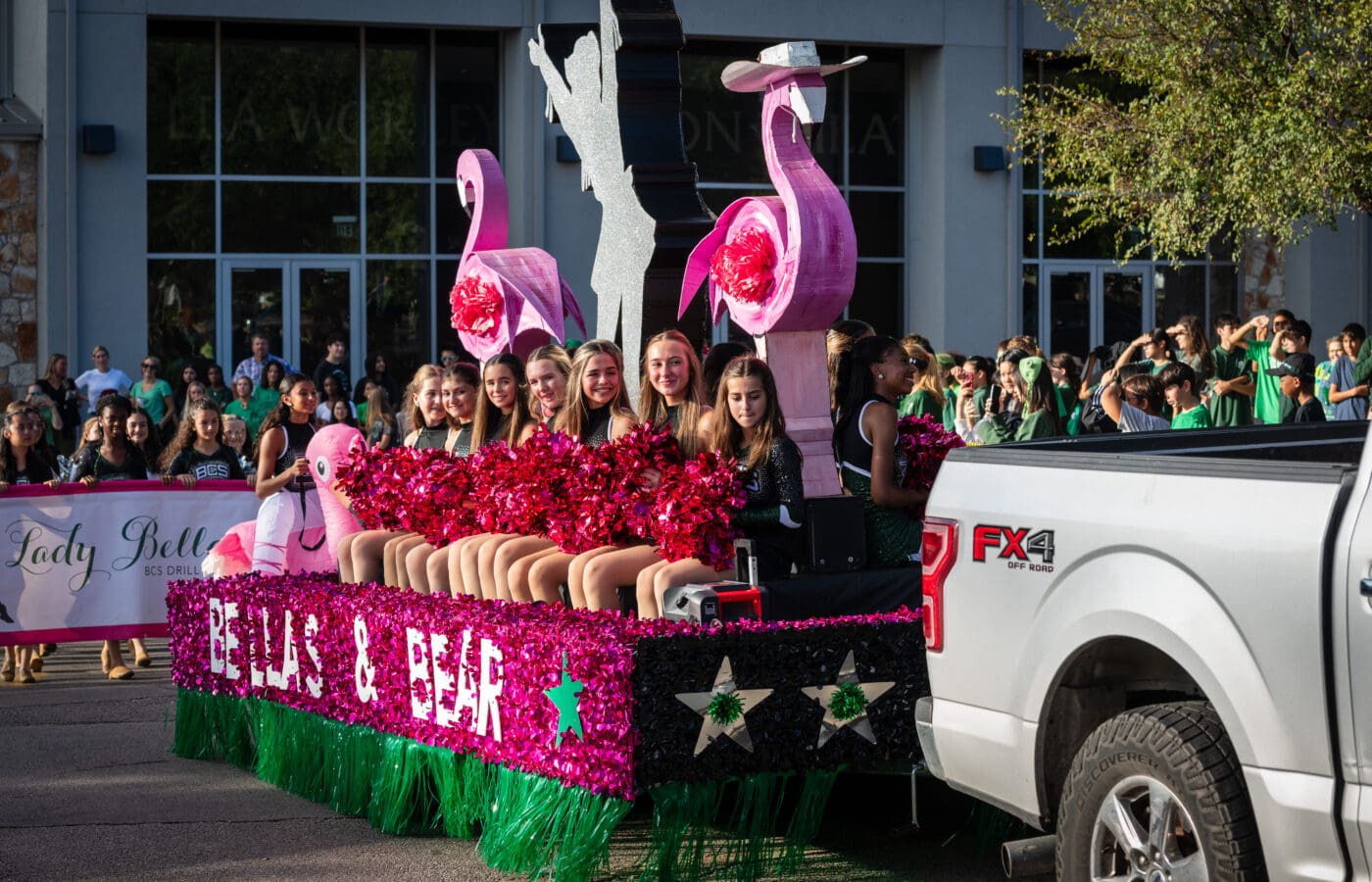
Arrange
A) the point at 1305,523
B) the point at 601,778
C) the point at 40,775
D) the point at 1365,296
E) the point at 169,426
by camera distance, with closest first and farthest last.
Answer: the point at 1305,523 < the point at 601,778 < the point at 40,775 < the point at 169,426 < the point at 1365,296

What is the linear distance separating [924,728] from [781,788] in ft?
3.89

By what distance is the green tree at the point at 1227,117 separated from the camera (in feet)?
54.2

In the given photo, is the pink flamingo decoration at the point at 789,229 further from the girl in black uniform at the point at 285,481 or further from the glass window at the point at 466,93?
the glass window at the point at 466,93

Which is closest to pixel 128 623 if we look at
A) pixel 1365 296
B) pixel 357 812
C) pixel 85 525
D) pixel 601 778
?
pixel 85 525

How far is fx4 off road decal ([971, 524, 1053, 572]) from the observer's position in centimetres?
489

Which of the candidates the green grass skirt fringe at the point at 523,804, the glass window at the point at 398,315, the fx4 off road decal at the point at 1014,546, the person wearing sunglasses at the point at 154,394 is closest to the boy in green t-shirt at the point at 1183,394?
the green grass skirt fringe at the point at 523,804

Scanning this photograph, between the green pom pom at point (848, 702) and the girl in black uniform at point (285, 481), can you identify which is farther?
the girl in black uniform at point (285, 481)

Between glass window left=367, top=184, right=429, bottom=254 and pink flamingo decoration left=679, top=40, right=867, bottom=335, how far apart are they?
1622cm

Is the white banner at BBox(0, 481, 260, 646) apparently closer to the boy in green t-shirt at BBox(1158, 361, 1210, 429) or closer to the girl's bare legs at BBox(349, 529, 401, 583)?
the girl's bare legs at BBox(349, 529, 401, 583)

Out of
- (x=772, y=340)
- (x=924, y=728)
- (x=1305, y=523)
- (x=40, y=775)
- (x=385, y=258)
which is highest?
(x=385, y=258)

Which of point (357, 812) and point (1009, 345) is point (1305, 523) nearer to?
point (357, 812)

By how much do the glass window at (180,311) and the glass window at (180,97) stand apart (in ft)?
4.09

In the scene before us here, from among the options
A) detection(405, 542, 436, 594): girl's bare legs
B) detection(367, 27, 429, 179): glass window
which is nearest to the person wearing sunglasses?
detection(367, 27, 429, 179): glass window

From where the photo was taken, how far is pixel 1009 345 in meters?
15.2
